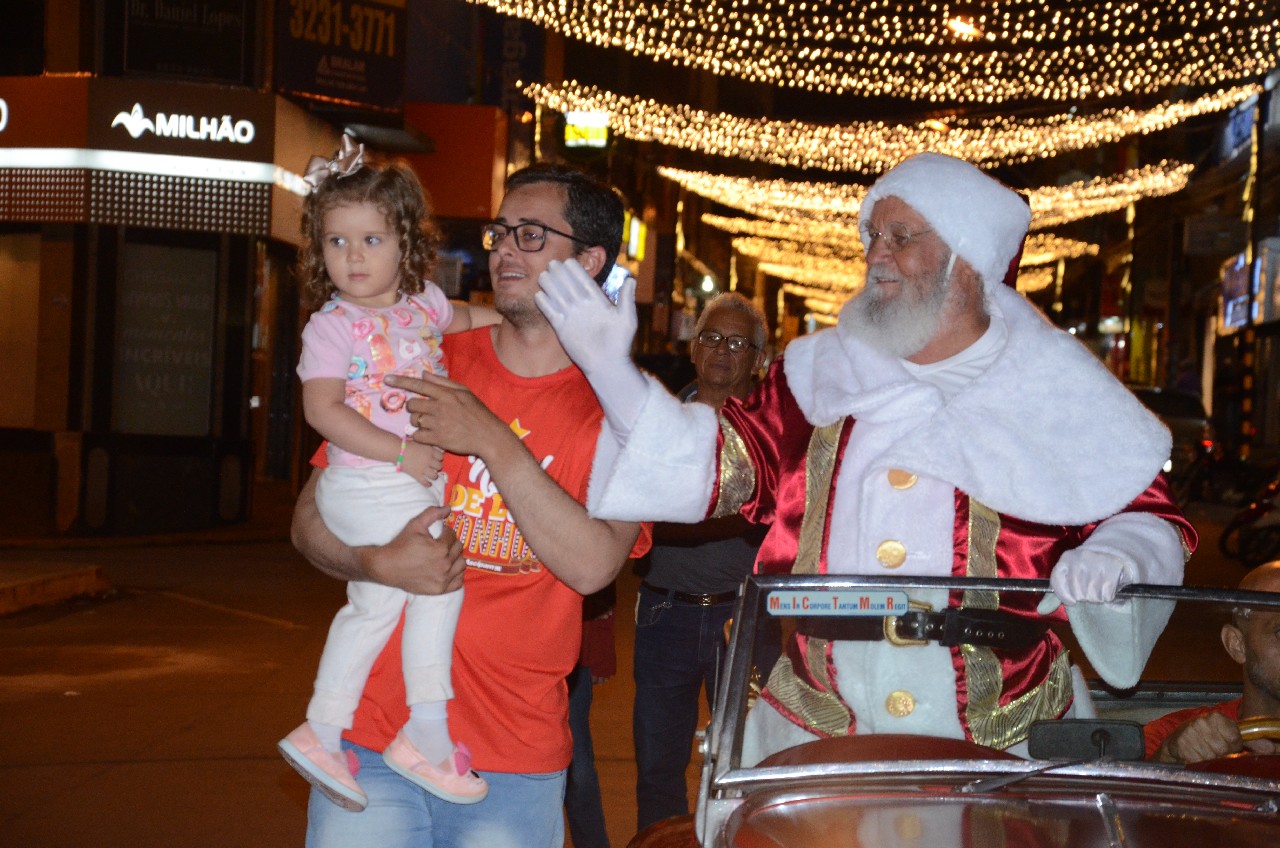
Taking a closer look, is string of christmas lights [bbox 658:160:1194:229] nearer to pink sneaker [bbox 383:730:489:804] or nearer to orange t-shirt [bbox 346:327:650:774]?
orange t-shirt [bbox 346:327:650:774]

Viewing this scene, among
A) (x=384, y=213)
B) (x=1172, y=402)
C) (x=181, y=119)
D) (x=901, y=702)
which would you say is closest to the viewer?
(x=901, y=702)

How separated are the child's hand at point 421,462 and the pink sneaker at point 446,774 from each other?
0.55 m

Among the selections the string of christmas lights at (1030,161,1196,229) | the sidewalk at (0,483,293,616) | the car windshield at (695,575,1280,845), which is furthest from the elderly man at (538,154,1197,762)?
the string of christmas lights at (1030,161,1196,229)

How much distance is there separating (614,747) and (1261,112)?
20427 mm

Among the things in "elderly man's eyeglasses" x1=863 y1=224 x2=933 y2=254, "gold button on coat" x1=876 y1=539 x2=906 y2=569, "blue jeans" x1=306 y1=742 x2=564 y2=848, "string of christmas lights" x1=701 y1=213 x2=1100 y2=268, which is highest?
"string of christmas lights" x1=701 y1=213 x2=1100 y2=268

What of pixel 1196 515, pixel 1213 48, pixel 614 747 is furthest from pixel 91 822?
pixel 1196 515

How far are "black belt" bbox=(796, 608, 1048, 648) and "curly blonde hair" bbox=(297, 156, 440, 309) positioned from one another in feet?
4.36

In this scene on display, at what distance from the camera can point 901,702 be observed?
9.55 ft

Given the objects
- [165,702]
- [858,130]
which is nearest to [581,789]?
[165,702]

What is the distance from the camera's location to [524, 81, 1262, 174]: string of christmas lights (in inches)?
665

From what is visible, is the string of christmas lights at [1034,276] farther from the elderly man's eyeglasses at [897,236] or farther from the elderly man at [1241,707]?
the elderly man at [1241,707]

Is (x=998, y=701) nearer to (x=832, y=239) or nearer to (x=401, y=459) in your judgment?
(x=401, y=459)

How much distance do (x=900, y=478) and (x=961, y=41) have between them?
1109 cm

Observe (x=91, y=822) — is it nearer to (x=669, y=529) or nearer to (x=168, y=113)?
(x=669, y=529)
